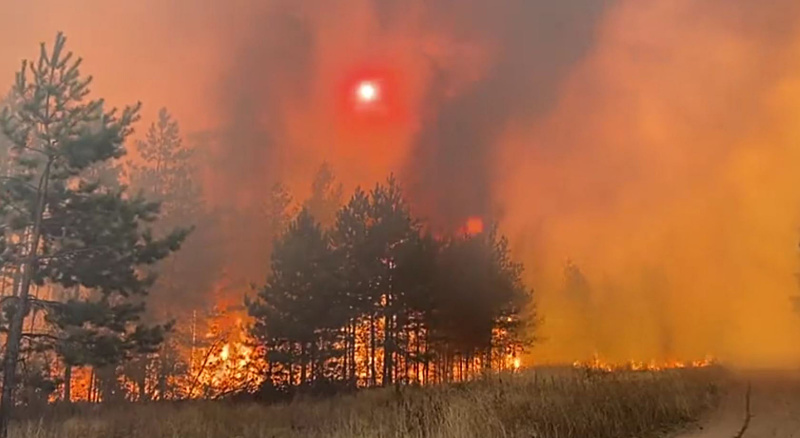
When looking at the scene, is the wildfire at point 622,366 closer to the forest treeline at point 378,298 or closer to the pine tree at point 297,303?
the forest treeline at point 378,298

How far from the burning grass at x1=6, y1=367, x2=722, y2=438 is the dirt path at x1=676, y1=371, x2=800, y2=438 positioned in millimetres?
432

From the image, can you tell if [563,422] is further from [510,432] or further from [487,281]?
[487,281]

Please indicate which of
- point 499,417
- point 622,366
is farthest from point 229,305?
point 499,417

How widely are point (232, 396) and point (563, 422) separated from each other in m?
17.3

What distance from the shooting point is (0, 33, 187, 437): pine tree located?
14156mm

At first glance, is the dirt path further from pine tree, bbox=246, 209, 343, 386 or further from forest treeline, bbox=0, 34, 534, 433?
pine tree, bbox=246, 209, 343, 386

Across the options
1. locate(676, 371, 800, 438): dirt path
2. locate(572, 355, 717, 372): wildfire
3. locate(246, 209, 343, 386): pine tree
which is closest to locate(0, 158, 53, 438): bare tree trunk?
locate(246, 209, 343, 386): pine tree

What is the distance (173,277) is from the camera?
88.8 ft

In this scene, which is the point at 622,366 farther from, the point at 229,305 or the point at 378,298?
the point at 229,305

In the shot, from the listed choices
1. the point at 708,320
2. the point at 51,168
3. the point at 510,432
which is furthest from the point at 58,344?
the point at 708,320

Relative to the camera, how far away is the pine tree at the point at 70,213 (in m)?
14.2

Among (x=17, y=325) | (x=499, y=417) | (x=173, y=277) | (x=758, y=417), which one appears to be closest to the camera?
(x=499, y=417)

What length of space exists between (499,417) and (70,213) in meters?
11.3

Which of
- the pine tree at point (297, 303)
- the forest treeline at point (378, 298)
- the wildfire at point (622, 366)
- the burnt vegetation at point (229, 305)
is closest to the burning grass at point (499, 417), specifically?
the burnt vegetation at point (229, 305)
